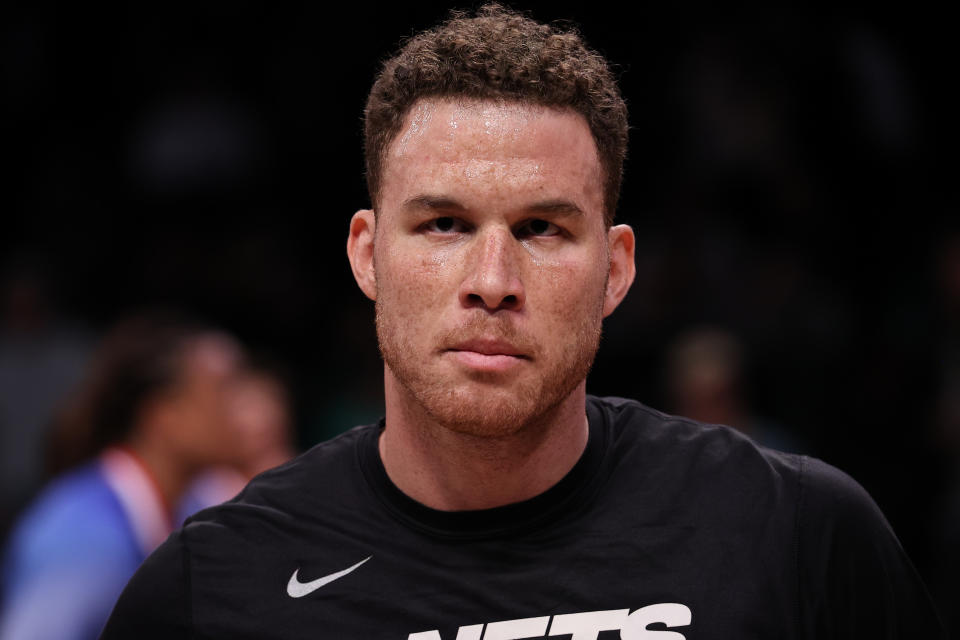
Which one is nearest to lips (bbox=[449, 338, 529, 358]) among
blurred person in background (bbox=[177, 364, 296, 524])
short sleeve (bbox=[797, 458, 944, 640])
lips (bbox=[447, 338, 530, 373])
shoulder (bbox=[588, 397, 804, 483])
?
lips (bbox=[447, 338, 530, 373])

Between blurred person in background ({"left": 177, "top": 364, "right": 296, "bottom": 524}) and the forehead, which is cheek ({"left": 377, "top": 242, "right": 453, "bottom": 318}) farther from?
blurred person in background ({"left": 177, "top": 364, "right": 296, "bottom": 524})

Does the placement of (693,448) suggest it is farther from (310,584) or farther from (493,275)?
(310,584)

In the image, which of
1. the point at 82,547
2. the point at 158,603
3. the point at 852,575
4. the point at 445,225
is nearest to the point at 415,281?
the point at 445,225

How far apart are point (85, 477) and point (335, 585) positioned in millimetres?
2419

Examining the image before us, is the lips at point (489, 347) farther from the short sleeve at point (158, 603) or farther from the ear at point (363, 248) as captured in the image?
the short sleeve at point (158, 603)

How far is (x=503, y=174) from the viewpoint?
2139mm

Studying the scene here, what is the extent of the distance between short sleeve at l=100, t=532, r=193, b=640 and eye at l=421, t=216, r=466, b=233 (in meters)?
0.78

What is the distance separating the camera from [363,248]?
2.40 m

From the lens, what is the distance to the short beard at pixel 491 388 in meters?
2.12

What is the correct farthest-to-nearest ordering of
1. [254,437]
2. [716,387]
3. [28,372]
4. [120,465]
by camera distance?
1. [28,372]
2. [254,437]
3. [716,387]
4. [120,465]

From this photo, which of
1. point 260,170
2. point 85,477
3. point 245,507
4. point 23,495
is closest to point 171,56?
point 260,170

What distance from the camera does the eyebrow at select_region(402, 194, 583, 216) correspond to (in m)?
2.14

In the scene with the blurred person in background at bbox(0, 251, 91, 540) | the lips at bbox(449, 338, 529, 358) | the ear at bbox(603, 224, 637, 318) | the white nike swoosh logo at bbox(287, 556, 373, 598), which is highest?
the ear at bbox(603, 224, 637, 318)

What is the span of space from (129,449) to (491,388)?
2773 millimetres
